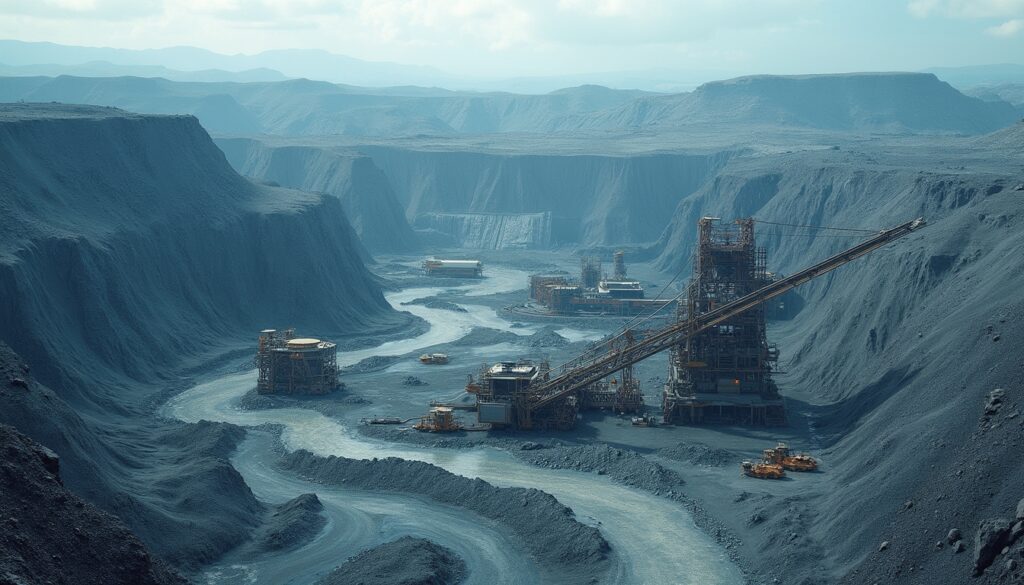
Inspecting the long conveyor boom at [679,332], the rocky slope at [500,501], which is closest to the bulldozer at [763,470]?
the rocky slope at [500,501]

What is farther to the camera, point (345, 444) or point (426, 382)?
point (426, 382)

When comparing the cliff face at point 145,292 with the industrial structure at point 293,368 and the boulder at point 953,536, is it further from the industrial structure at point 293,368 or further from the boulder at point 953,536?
the boulder at point 953,536

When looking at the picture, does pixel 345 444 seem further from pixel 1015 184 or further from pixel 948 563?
pixel 1015 184

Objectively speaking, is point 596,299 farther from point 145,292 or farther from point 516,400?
point 516,400

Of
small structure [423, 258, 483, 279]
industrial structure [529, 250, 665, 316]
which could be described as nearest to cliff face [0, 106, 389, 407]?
industrial structure [529, 250, 665, 316]

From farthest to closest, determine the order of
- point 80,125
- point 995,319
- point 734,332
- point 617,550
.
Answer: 1. point 80,125
2. point 734,332
3. point 995,319
4. point 617,550

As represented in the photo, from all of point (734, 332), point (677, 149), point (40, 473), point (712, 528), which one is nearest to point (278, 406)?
point (734, 332)

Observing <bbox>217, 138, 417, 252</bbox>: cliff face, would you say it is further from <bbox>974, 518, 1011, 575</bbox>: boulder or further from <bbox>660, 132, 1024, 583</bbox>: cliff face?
<bbox>974, 518, 1011, 575</bbox>: boulder
